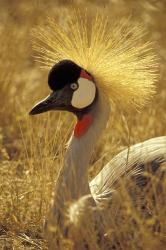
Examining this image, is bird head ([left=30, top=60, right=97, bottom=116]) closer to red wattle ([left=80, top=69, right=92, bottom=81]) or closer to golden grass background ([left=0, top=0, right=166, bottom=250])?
red wattle ([left=80, top=69, right=92, bottom=81])

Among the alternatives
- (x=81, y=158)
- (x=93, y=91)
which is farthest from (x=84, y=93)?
(x=81, y=158)

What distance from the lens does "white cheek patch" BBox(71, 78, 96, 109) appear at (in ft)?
8.86

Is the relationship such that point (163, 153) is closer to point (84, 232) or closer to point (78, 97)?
point (78, 97)

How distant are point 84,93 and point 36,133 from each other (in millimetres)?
968

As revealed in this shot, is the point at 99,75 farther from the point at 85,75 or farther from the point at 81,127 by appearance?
the point at 81,127

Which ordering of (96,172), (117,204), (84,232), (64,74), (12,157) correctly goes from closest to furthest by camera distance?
A: (84,232)
(117,204)
(64,74)
(96,172)
(12,157)

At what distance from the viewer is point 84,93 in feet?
A: 8.87

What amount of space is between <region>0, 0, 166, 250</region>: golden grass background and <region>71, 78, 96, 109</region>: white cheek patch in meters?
0.20

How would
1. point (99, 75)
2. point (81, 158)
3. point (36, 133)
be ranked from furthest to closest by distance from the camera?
point (36, 133), point (99, 75), point (81, 158)

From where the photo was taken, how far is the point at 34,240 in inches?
114

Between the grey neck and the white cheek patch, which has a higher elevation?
the white cheek patch

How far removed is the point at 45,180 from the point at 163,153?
0.44 m

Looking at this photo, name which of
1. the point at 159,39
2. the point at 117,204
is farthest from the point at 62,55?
the point at 159,39

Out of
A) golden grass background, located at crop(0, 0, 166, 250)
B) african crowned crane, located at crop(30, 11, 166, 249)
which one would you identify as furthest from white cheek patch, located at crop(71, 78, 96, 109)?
golden grass background, located at crop(0, 0, 166, 250)
